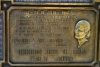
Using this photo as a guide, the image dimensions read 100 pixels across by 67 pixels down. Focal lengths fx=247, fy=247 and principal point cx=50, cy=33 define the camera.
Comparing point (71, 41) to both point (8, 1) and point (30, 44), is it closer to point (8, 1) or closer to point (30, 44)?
point (30, 44)

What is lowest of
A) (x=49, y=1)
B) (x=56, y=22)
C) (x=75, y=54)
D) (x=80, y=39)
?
(x=75, y=54)

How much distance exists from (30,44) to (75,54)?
51 centimetres

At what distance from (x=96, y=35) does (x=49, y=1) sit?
63cm

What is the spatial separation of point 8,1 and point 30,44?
52cm

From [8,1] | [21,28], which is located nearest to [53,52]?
[21,28]

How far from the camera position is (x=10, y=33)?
2.66 m

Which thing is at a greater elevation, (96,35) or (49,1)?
(49,1)

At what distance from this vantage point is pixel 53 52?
8.89 feet

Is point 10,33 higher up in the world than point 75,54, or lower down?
higher up

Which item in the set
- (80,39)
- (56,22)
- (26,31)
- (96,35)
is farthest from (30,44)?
(96,35)

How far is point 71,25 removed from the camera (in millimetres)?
A: 2686

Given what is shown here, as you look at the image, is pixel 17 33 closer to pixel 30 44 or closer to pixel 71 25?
pixel 30 44

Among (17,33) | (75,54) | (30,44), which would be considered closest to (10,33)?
(17,33)

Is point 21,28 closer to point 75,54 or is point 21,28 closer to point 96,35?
point 75,54
